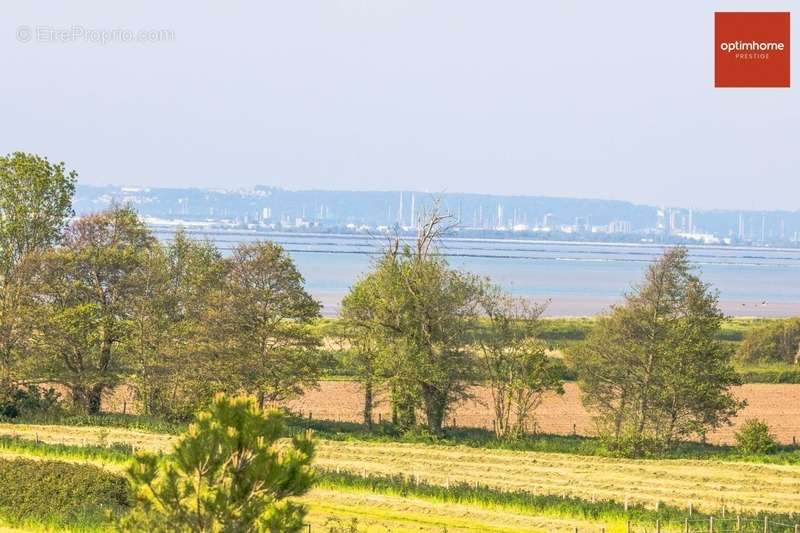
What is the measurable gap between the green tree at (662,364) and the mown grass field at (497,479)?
3.99m

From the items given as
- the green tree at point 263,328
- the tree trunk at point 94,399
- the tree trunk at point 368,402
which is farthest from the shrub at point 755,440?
the tree trunk at point 94,399

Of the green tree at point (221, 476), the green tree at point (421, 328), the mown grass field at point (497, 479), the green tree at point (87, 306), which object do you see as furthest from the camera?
the green tree at point (87, 306)

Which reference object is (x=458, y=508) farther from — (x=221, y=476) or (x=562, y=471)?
(x=221, y=476)

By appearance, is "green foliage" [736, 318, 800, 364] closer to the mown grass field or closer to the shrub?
the shrub

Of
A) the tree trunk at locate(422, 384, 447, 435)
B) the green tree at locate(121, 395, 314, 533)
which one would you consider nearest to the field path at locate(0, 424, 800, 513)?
the tree trunk at locate(422, 384, 447, 435)

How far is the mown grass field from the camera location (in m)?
37.9

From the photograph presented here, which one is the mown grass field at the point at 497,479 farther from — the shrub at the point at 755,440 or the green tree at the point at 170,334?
the green tree at the point at 170,334

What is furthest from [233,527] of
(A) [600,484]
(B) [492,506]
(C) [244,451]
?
(A) [600,484]

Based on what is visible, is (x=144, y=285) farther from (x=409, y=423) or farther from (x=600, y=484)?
(x=600, y=484)

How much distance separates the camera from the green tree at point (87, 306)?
60938mm

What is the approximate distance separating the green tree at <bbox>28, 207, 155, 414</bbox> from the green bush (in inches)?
794

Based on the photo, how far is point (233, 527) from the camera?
22609 mm

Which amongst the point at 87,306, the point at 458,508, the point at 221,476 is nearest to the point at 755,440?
the point at 458,508

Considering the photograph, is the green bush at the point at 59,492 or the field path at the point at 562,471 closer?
the green bush at the point at 59,492
